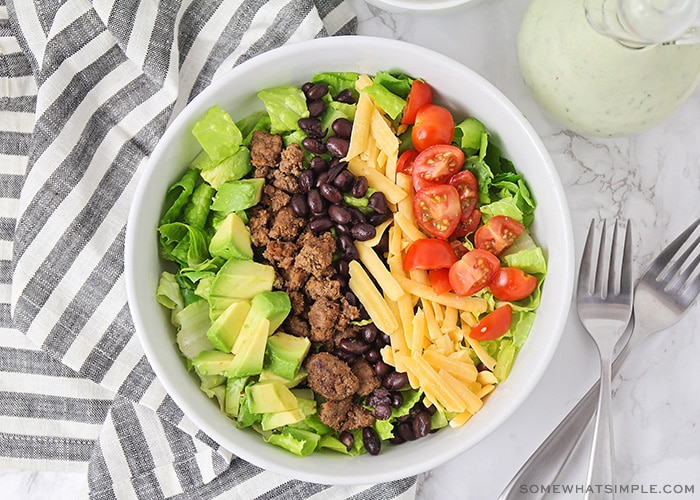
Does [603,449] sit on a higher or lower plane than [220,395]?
lower

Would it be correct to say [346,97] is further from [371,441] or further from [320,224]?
[371,441]

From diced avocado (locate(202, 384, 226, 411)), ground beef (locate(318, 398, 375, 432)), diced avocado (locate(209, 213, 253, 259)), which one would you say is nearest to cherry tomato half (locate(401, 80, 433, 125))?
diced avocado (locate(209, 213, 253, 259))

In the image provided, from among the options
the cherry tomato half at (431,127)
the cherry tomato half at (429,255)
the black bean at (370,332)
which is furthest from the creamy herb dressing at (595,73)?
the black bean at (370,332)

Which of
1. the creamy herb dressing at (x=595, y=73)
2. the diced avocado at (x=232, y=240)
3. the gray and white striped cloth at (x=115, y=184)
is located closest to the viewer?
the creamy herb dressing at (x=595, y=73)

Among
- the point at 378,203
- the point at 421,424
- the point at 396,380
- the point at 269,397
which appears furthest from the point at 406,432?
the point at 378,203

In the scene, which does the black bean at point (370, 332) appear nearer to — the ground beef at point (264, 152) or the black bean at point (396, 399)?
the black bean at point (396, 399)

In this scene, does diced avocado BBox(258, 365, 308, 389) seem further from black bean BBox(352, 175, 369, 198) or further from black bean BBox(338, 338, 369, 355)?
black bean BBox(352, 175, 369, 198)
